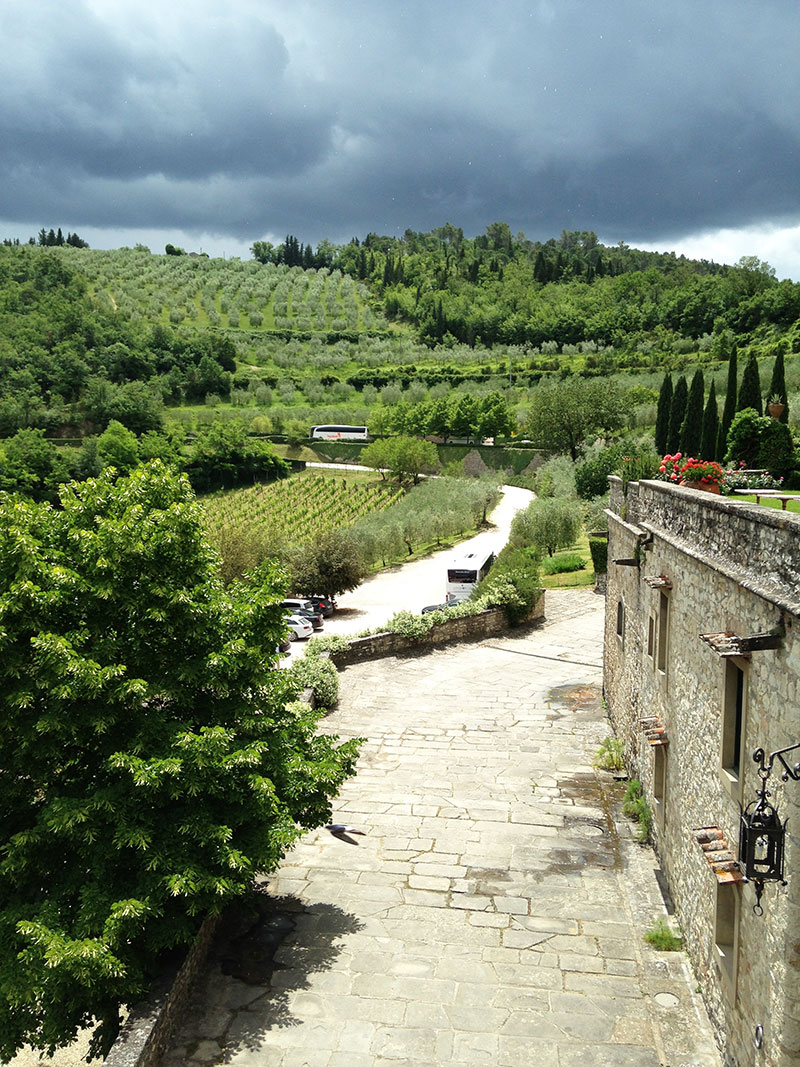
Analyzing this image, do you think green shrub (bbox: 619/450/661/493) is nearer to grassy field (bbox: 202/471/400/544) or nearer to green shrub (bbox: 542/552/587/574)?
green shrub (bbox: 542/552/587/574)

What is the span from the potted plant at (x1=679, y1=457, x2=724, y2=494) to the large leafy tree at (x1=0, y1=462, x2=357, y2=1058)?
685 cm

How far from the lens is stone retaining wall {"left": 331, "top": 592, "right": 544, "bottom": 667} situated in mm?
21922

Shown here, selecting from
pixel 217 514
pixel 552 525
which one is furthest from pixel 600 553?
pixel 217 514

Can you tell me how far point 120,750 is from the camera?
855 centimetres

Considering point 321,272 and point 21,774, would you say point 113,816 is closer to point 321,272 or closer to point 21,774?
point 21,774

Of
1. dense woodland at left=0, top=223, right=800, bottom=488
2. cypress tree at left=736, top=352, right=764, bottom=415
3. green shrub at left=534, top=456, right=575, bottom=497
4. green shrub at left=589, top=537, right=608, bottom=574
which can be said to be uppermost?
dense woodland at left=0, top=223, right=800, bottom=488

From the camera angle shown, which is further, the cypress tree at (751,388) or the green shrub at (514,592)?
the cypress tree at (751,388)

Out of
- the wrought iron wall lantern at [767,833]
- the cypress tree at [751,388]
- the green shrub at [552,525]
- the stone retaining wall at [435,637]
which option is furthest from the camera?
the green shrub at [552,525]

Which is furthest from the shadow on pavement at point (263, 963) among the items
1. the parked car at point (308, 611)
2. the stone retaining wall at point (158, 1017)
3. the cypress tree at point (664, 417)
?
the cypress tree at point (664, 417)

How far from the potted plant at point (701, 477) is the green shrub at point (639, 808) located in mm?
4959

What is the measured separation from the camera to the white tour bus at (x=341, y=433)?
90438mm

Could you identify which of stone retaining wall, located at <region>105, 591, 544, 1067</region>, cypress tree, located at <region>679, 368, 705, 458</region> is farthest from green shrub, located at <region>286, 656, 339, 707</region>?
cypress tree, located at <region>679, 368, 705, 458</region>

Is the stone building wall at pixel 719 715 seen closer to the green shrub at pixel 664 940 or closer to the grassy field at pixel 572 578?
the green shrub at pixel 664 940

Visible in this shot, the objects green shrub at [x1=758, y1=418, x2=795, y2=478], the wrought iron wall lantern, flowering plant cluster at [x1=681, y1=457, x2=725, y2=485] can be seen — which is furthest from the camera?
green shrub at [x1=758, y1=418, x2=795, y2=478]
